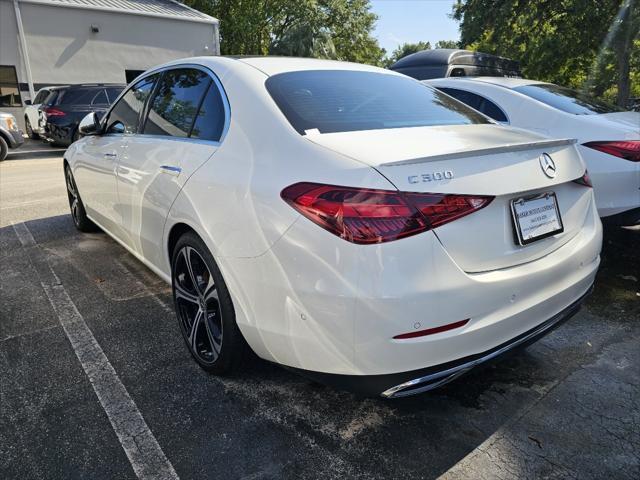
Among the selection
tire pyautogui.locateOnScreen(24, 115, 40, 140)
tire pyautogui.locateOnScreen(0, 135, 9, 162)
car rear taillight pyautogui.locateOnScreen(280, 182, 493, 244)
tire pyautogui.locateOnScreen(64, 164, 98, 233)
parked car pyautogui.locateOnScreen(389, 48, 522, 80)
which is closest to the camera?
car rear taillight pyautogui.locateOnScreen(280, 182, 493, 244)

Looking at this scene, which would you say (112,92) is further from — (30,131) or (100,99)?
(30,131)

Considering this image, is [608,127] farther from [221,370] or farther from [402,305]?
[221,370]

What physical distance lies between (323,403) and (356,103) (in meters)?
1.53

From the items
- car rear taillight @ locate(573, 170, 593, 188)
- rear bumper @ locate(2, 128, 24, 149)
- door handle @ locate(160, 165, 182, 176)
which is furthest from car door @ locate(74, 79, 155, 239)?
rear bumper @ locate(2, 128, 24, 149)

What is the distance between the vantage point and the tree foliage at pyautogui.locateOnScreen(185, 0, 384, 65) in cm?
2897

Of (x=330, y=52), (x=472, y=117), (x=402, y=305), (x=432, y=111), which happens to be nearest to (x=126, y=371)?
(x=402, y=305)

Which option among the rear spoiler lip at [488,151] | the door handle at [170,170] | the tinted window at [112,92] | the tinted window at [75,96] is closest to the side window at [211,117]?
the door handle at [170,170]

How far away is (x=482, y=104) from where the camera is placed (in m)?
4.89

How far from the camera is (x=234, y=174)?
2.20m

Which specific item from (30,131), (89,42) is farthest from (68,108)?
(89,42)

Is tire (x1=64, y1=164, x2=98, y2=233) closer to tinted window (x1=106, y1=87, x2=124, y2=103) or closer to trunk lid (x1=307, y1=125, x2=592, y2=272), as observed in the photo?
trunk lid (x1=307, y1=125, x2=592, y2=272)

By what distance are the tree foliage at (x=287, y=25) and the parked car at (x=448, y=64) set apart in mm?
22083

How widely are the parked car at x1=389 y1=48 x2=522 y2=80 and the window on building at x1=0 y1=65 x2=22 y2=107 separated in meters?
14.6

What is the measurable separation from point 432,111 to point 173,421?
208 centimetres
